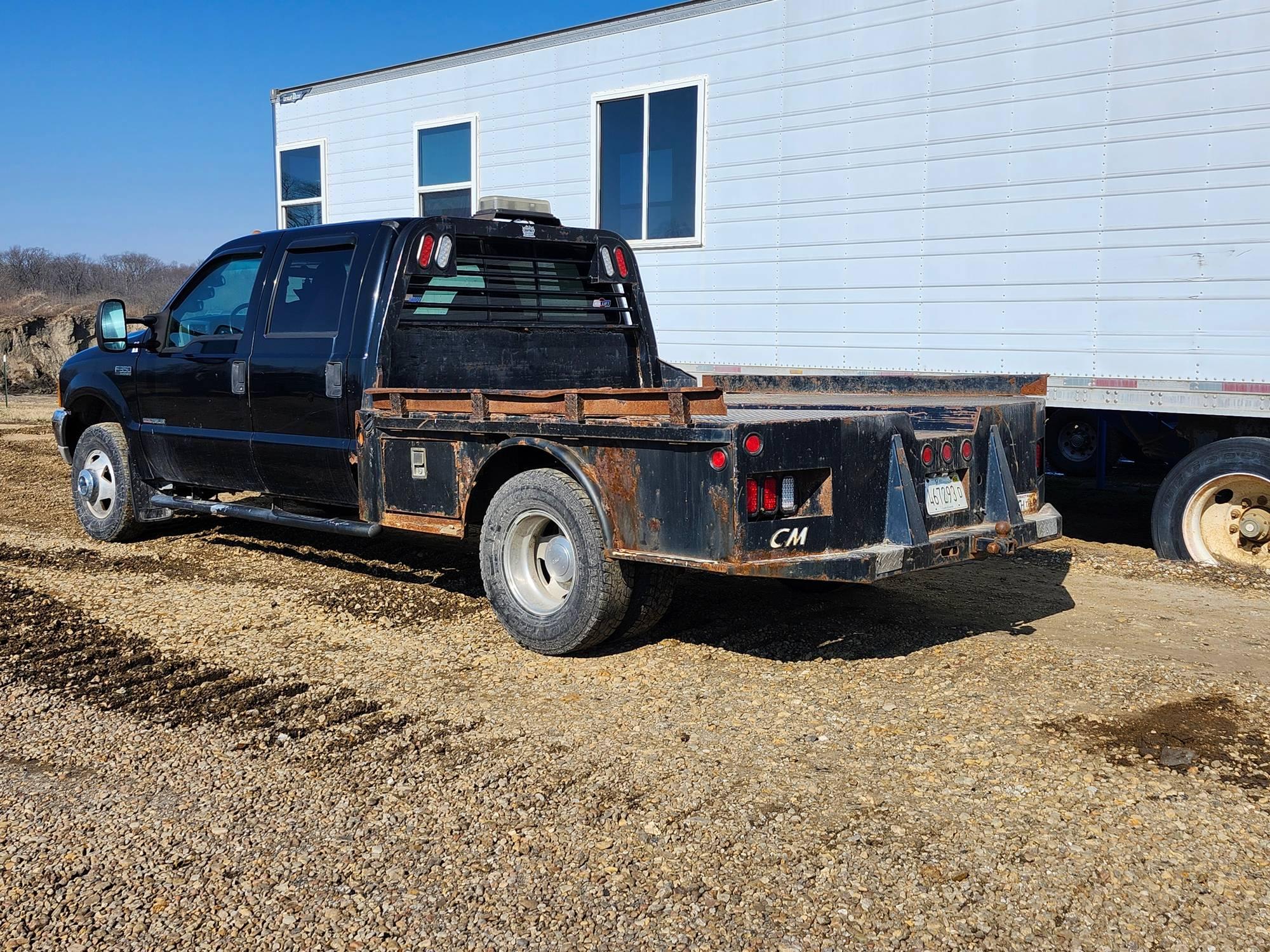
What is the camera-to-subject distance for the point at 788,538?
4.30 meters

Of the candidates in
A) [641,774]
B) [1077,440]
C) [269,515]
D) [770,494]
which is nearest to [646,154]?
[1077,440]

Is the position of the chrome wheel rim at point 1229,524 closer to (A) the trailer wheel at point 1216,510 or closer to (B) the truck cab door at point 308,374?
(A) the trailer wheel at point 1216,510

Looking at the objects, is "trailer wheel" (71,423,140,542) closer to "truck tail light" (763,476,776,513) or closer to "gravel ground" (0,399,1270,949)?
"gravel ground" (0,399,1270,949)

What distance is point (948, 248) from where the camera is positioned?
7.66 metres

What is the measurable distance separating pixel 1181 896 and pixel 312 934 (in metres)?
2.21

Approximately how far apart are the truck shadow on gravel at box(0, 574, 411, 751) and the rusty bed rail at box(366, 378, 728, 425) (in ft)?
4.61

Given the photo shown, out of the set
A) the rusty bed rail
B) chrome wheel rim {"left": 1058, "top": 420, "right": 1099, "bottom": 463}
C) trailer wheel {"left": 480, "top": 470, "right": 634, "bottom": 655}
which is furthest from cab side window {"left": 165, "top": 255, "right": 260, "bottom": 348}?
chrome wheel rim {"left": 1058, "top": 420, "right": 1099, "bottom": 463}

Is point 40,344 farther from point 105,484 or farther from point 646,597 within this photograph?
point 646,597

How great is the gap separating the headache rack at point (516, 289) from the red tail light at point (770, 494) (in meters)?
2.49

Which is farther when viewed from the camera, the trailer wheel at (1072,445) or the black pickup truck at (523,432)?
the trailer wheel at (1072,445)

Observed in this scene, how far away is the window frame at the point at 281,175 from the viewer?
1225 centimetres

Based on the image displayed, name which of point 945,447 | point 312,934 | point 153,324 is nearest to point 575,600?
point 945,447

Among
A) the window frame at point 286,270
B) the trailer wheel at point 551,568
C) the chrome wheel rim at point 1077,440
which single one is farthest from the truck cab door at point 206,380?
the chrome wheel rim at point 1077,440

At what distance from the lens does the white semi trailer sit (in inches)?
258
